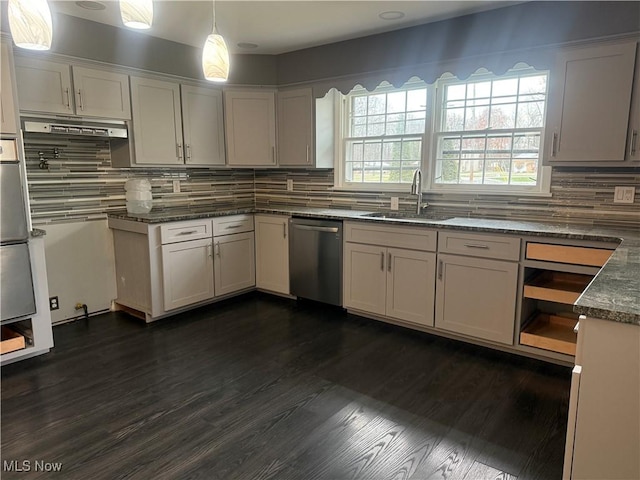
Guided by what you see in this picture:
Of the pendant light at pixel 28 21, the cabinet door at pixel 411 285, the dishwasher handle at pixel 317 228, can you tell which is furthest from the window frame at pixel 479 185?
the pendant light at pixel 28 21

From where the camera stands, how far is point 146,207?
3822mm

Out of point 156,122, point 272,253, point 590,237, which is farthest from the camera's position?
point 272,253

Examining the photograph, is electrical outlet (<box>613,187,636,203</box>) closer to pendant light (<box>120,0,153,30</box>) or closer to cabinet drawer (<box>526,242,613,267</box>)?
cabinet drawer (<box>526,242,613,267</box>)

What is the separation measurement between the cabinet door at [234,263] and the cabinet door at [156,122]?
88cm

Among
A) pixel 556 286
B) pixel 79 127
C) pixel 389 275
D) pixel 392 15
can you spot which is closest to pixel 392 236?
pixel 389 275

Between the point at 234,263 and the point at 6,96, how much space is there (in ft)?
7.15

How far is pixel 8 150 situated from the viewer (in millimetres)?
2570

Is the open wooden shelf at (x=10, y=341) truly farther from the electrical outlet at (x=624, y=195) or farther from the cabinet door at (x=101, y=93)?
the electrical outlet at (x=624, y=195)

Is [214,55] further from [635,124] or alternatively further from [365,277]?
[635,124]

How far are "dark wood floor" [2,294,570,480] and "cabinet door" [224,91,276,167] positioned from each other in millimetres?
1845

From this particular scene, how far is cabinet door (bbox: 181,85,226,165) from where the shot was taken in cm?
396

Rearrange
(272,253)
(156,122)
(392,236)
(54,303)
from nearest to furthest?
(392,236)
(54,303)
(156,122)
(272,253)

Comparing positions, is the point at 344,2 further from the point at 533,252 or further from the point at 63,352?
the point at 63,352

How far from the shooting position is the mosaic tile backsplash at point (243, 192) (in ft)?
9.76
